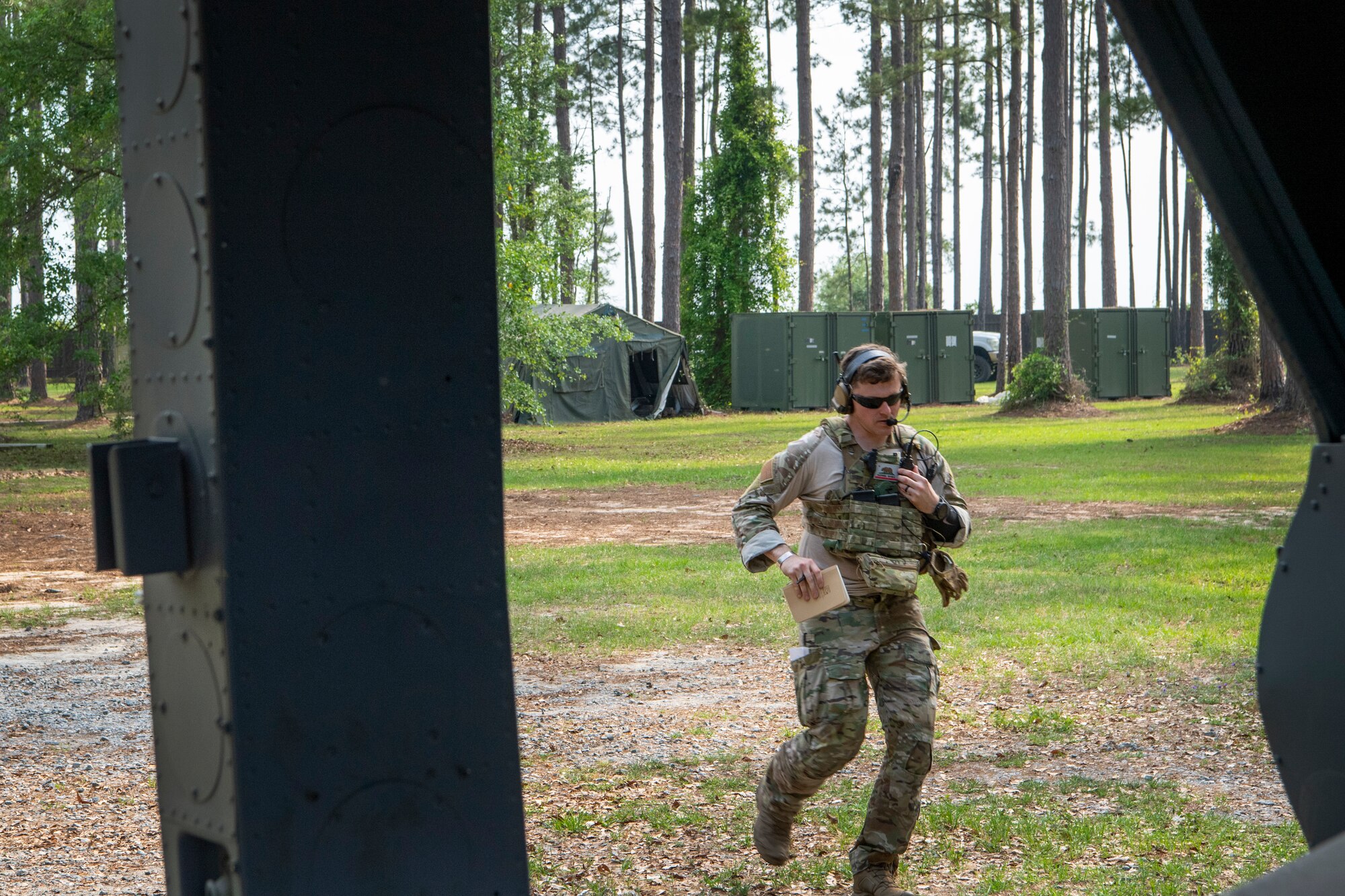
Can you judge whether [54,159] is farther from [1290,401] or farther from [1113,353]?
[1113,353]

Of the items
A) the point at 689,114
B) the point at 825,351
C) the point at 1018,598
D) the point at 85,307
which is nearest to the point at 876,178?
the point at 689,114

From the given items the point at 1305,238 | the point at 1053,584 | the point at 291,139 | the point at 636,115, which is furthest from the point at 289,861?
the point at 636,115

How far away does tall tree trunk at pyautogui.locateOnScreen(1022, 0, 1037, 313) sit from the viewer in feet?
158

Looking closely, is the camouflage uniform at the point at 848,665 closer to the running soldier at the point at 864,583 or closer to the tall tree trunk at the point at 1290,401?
the running soldier at the point at 864,583

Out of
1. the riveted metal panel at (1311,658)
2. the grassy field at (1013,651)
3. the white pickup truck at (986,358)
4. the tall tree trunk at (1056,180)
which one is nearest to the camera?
the riveted metal panel at (1311,658)

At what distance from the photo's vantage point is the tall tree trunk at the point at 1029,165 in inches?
1900

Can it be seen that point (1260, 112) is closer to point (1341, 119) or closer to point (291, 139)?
point (1341, 119)

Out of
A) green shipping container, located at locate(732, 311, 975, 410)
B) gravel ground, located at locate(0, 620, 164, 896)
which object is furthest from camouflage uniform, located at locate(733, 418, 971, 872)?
green shipping container, located at locate(732, 311, 975, 410)

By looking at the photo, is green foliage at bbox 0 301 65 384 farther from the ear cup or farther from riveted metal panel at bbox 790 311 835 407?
riveted metal panel at bbox 790 311 835 407

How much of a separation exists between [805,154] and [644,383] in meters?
17.3

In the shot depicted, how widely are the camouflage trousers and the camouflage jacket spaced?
0.57ft

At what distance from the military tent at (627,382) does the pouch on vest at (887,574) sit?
28185 millimetres

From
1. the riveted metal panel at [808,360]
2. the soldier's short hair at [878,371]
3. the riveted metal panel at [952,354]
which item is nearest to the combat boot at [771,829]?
the soldier's short hair at [878,371]

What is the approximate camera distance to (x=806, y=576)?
14.7 ft
